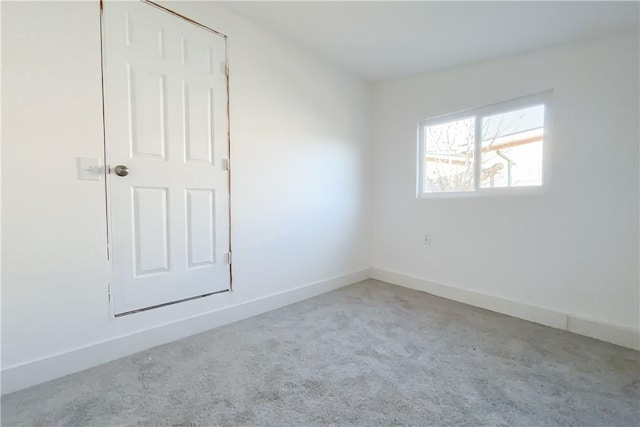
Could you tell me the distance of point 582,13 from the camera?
1.73m

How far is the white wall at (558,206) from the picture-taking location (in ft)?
6.15

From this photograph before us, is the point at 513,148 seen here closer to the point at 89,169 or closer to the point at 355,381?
the point at 355,381

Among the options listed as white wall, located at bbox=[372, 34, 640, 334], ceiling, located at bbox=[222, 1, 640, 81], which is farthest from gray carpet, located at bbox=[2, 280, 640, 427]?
ceiling, located at bbox=[222, 1, 640, 81]

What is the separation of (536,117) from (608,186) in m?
0.69

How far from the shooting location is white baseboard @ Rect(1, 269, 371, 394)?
139cm

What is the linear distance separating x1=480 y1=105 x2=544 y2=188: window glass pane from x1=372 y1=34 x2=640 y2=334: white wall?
0.36ft

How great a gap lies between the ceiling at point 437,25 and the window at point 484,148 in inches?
17.6

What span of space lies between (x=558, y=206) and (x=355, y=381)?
1914mm

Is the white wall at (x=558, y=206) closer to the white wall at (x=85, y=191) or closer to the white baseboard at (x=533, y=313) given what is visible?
the white baseboard at (x=533, y=313)

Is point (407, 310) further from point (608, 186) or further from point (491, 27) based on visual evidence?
point (491, 27)

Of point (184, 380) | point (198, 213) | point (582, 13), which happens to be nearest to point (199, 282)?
point (198, 213)

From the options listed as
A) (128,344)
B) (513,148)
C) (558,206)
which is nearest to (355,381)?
(128,344)

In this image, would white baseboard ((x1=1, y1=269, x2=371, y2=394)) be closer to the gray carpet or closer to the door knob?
the gray carpet

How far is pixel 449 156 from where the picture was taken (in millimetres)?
2795
